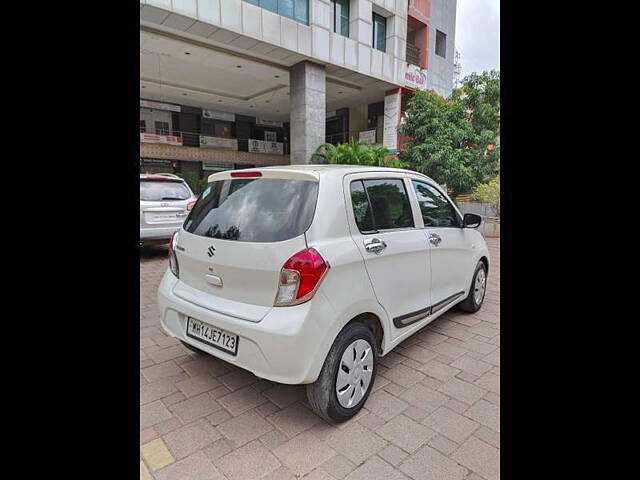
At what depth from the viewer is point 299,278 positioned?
6.88 feet

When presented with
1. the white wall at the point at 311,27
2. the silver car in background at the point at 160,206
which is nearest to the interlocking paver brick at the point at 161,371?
the silver car in background at the point at 160,206

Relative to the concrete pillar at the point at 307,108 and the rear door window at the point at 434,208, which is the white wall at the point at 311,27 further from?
the rear door window at the point at 434,208

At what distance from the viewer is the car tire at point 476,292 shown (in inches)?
161

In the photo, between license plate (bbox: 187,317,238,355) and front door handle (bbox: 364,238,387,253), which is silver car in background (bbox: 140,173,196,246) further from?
front door handle (bbox: 364,238,387,253)

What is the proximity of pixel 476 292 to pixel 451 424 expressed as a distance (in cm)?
220

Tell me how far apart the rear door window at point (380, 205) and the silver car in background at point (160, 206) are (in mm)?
4818

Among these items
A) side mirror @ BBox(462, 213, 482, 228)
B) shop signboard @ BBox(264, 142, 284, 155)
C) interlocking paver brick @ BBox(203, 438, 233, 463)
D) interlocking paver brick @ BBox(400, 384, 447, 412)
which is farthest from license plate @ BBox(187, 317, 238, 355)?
shop signboard @ BBox(264, 142, 284, 155)

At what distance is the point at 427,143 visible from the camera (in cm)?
1274
